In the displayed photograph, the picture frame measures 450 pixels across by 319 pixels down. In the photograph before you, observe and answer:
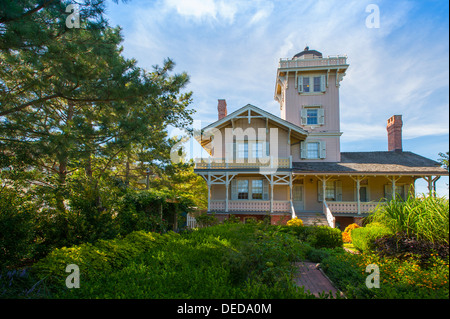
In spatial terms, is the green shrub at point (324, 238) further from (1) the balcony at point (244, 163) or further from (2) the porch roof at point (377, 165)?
(1) the balcony at point (244, 163)

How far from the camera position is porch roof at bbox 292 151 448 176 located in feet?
51.7

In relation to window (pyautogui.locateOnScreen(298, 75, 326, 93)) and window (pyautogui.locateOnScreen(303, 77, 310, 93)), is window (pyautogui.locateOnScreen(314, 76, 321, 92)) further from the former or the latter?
window (pyautogui.locateOnScreen(303, 77, 310, 93))

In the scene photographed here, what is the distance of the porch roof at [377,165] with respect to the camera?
1575 centimetres

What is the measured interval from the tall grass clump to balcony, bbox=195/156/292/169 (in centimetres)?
1155

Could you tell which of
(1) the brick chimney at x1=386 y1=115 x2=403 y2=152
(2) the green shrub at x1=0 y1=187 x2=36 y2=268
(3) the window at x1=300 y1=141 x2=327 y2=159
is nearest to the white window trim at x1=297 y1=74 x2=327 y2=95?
(3) the window at x1=300 y1=141 x2=327 y2=159

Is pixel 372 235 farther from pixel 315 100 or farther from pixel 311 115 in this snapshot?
pixel 315 100

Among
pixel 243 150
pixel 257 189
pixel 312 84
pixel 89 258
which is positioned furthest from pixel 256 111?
pixel 89 258

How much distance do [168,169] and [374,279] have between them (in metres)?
11.2

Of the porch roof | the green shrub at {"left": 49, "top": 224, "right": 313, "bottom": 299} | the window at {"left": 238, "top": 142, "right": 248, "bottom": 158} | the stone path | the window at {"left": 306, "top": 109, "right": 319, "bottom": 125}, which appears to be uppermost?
the window at {"left": 306, "top": 109, "right": 319, "bottom": 125}

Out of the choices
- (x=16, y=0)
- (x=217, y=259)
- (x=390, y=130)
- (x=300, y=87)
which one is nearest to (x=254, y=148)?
(x=300, y=87)

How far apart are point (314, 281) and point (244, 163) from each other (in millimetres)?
11852

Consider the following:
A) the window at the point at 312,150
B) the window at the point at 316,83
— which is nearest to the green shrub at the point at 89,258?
the window at the point at 312,150

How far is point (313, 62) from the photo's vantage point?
20016 millimetres
